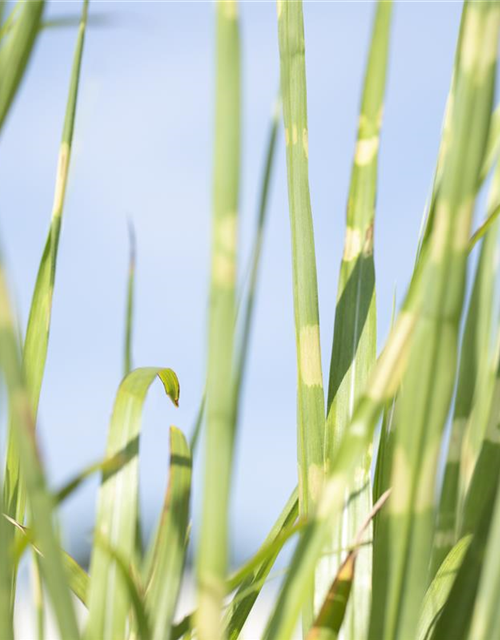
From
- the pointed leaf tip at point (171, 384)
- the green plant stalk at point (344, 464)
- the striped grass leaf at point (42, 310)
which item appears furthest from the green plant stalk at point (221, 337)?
the striped grass leaf at point (42, 310)

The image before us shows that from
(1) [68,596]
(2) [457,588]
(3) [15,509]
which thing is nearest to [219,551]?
(1) [68,596]

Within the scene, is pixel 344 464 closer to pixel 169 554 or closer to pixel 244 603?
pixel 169 554

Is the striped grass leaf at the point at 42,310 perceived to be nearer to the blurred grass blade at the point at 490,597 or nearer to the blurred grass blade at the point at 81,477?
the blurred grass blade at the point at 81,477

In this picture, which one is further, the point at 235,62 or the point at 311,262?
the point at 311,262

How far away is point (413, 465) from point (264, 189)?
182 mm

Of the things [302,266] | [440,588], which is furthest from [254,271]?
[440,588]

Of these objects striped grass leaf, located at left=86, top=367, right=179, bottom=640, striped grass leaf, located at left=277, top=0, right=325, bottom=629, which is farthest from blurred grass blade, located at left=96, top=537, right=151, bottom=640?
striped grass leaf, located at left=277, top=0, right=325, bottom=629

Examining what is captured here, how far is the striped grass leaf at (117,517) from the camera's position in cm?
30

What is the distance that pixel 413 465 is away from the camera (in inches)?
10.4

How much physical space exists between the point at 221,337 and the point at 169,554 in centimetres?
13

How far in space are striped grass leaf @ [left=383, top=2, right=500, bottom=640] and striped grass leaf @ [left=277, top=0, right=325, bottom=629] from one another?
109mm

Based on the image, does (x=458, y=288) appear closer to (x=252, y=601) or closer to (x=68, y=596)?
(x=68, y=596)

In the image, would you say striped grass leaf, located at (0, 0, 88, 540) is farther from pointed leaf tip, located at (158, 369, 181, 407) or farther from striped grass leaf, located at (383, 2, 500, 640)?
striped grass leaf, located at (383, 2, 500, 640)

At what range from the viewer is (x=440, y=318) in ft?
0.82
